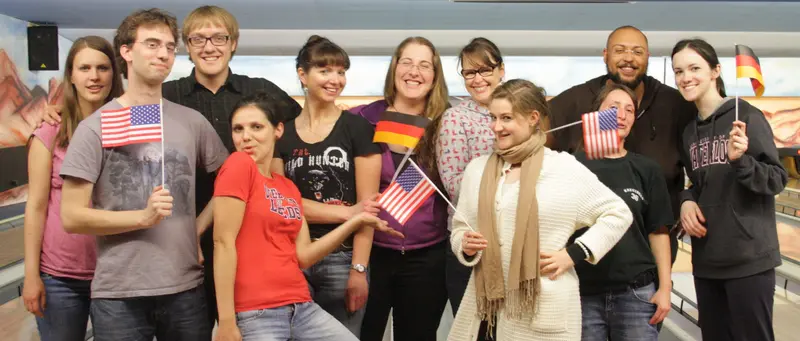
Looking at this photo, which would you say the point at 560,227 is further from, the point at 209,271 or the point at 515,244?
the point at 209,271

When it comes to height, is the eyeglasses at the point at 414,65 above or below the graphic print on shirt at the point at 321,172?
above

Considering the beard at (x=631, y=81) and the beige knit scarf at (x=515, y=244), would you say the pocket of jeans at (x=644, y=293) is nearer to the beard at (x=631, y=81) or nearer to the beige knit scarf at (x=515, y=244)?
the beige knit scarf at (x=515, y=244)

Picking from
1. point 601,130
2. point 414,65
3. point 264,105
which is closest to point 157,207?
point 264,105

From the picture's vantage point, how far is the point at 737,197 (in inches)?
106

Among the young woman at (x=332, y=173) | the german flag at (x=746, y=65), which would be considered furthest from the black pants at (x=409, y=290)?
the german flag at (x=746, y=65)

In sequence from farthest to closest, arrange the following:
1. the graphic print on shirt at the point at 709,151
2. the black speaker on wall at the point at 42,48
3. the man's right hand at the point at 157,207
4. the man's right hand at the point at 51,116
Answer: the black speaker on wall at the point at 42,48 < the graphic print on shirt at the point at 709,151 < the man's right hand at the point at 51,116 < the man's right hand at the point at 157,207

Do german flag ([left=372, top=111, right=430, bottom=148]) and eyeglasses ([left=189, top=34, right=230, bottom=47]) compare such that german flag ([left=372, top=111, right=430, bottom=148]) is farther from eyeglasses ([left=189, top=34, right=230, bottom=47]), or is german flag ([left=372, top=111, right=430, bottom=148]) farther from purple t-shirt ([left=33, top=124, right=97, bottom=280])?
purple t-shirt ([left=33, top=124, right=97, bottom=280])

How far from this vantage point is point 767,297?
8.73 ft

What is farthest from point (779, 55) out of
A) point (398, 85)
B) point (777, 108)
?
point (398, 85)

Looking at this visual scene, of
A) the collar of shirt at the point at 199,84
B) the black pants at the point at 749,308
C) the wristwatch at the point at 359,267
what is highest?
the collar of shirt at the point at 199,84

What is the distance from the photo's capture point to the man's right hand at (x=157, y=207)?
199cm

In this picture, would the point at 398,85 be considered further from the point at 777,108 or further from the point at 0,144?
the point at 777,108

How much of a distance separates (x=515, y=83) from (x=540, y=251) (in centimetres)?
55

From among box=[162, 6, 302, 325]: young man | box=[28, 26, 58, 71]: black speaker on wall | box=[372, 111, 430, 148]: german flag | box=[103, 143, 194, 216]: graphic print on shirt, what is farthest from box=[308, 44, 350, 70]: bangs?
box=[28, 26, 58, 71]: black speaker on wall
